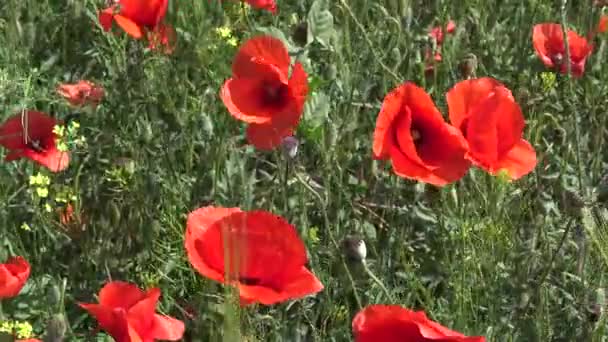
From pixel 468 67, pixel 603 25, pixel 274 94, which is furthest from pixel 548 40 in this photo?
pixel 274 94

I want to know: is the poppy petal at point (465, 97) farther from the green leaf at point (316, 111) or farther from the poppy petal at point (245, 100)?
the green leaf at point (316, 111)

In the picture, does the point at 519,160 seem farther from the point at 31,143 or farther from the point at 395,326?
the point at 31,143

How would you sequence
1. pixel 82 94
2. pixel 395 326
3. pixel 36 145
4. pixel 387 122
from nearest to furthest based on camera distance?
pixel 395 326, pixel 387 122, pixel 36 145, pixel 82 94

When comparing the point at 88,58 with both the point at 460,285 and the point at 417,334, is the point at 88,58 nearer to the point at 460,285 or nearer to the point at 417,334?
the point at 460,285

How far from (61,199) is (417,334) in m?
0.85

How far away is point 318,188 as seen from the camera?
2.24 metres

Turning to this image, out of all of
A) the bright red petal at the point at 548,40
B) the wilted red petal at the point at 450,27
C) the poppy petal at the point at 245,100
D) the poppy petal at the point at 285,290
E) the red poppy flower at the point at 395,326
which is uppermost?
the red poppy flower at the point at 395,326

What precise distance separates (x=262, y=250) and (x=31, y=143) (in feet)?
2.79

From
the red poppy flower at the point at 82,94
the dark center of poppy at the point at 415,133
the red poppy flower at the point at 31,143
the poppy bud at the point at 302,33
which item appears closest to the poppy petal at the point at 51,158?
the red poppy flower at the point at 31,143

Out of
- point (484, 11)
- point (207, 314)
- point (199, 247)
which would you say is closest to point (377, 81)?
point (484, 11)

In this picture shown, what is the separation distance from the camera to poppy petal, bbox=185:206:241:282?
142cm

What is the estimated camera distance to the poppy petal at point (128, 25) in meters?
2.27

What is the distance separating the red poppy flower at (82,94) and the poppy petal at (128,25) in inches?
6.4

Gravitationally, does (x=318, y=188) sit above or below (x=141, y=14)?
below
